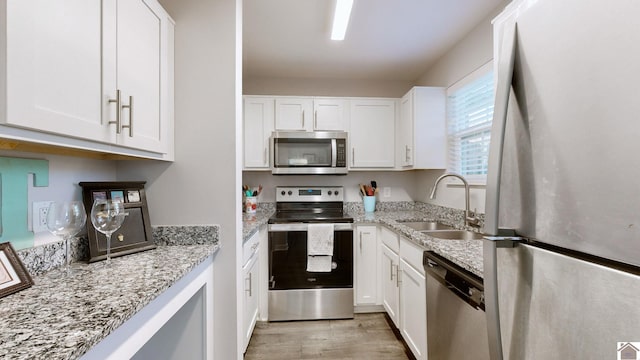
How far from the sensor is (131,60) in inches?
42.2

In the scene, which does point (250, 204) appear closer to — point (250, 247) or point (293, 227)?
point (293, 227)

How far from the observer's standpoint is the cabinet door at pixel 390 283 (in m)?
2.16

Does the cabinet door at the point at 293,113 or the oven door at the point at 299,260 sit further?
the cabinet door at the point at 293,113

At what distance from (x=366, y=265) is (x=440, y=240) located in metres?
1.10

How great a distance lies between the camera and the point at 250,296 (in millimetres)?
2012

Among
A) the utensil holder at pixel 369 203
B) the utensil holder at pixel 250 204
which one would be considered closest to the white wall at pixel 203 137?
the utensil holder at pixel 250 204

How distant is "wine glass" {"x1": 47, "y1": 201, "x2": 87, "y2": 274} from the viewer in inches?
36.1

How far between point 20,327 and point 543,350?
3.72 feet

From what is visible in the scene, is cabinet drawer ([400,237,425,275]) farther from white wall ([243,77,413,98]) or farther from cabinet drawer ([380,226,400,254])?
white wall ([243,77,413,98])

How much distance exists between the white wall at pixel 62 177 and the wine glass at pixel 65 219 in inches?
4.9

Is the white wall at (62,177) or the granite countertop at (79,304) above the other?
the white wall at (62,177)

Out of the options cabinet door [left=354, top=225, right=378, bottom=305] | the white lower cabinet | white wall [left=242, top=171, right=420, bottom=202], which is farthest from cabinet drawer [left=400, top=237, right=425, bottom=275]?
white wall [left=242, top=171, right=420, bottom=202]

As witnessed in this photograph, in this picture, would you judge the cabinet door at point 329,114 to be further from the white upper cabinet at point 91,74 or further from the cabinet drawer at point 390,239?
the white upper cabinet at point 91,74

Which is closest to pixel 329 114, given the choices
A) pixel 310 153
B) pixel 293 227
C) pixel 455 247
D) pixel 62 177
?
pixel 310 153
